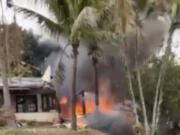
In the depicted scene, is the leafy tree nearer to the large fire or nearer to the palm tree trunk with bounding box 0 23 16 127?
the palm tree trunk with bounding box 0 23 16 127

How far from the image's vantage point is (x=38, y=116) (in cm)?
3394

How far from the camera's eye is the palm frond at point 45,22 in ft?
71.4

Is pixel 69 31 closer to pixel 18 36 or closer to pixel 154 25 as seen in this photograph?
pixel 154 25

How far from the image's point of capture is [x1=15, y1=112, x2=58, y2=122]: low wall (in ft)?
108

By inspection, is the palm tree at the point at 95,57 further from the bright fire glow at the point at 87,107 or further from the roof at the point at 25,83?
the roof at the point at 25,83

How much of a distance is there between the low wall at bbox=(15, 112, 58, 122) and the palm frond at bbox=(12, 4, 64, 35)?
1176 centimetres

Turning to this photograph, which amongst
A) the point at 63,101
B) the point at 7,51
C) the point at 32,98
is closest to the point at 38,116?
the point at 32,98

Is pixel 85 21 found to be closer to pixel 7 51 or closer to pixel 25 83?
pixel 7 51

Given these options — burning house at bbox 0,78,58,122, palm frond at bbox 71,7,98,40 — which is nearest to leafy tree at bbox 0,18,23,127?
burning house at bbox 0,78,58,122

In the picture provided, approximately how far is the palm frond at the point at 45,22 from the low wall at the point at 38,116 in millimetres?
11764

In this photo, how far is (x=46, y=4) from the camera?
21.7 meters

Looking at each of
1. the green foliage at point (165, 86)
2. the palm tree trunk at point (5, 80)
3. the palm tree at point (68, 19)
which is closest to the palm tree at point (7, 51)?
the palm tree trunk at point (5, 80)

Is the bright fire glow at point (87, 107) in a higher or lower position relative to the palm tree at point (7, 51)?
lower

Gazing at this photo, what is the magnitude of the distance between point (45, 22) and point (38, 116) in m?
13.4
